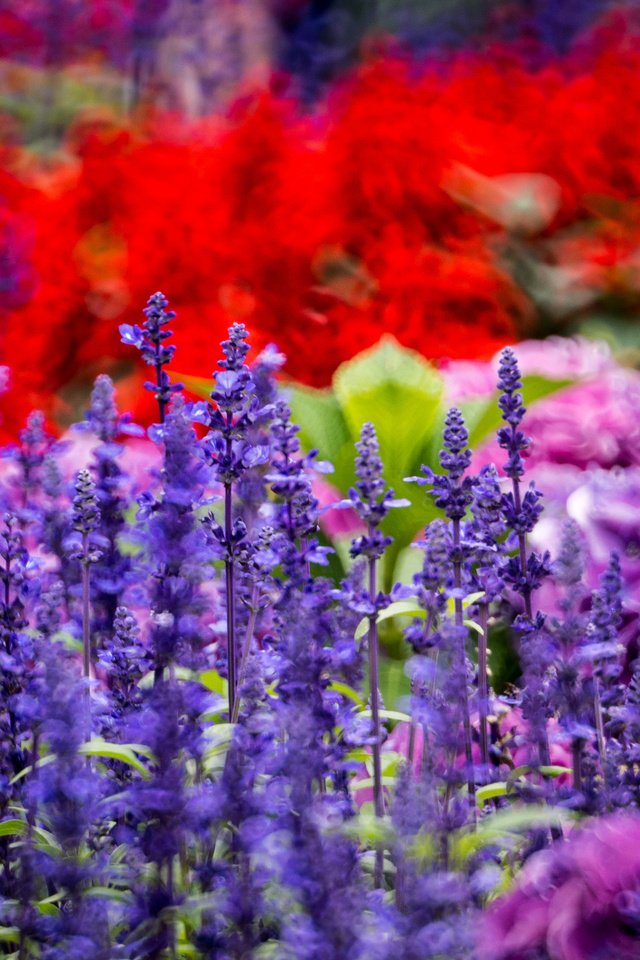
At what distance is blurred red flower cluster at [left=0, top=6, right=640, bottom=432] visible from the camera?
194 centimetres

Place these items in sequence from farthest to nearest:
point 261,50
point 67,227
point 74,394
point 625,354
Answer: point 261,50, point 67,227, point 74,394, point 625,354

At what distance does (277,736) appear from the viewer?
2.58 feet

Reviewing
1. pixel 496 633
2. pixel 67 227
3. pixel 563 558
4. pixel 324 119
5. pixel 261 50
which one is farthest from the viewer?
pixel 261 50

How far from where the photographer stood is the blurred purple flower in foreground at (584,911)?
547 mm

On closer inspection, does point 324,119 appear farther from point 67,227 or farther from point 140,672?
point 140,672

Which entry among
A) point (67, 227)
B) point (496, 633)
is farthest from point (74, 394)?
point (496, 633)

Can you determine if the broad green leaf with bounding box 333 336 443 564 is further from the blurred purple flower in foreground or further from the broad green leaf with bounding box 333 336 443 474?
the blurred purple flower in foreground

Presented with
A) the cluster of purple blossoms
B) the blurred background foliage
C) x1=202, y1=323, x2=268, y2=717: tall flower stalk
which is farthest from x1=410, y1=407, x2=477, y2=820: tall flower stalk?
the blurred background foliage

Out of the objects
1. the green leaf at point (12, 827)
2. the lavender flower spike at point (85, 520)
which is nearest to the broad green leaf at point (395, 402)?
the lavender flower spike at point (85, 520)

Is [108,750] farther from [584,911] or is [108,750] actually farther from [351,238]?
[351,238]

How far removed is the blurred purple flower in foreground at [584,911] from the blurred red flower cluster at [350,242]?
1.32 meters

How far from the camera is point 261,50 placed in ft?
15.6

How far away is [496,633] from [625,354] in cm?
91

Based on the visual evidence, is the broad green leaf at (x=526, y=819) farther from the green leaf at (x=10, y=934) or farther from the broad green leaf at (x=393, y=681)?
the broad green leaf at (x=393, y=681)
